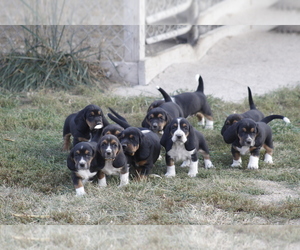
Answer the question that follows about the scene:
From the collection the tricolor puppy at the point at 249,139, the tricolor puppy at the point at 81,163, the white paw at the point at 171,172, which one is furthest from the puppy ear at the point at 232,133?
the tricolor puppy at the point at 81,163

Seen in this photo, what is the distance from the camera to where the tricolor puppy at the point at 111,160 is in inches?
194

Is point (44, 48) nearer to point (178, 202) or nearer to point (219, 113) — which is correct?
point (219, 113)

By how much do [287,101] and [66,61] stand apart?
4.59m

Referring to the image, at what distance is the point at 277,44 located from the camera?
39.5ft

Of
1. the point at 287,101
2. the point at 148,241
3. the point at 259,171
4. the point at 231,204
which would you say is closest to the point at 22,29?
the point at 287,101

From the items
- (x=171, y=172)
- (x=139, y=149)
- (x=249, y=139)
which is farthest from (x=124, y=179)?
(x=249, y=139)

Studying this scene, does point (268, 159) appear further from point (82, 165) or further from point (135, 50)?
point (135, 50)

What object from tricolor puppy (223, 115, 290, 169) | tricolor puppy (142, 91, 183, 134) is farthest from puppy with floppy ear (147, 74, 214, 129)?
tricolor puppy (223, 115, 290, 169)

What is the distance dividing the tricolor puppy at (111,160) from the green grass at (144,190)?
5.3 inches

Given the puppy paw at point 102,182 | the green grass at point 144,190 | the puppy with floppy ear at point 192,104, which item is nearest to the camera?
the green grass at point 144,190

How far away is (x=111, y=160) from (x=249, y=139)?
178 cm

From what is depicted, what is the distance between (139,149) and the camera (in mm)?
5445

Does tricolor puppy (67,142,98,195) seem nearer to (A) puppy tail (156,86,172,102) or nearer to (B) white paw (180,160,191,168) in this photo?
(B) white paw (180,160,191,168)

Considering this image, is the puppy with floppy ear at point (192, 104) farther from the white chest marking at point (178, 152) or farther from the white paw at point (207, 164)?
the white chest marking at point (178, 152)
